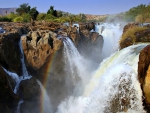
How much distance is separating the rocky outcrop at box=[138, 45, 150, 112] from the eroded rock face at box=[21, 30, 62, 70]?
775cm

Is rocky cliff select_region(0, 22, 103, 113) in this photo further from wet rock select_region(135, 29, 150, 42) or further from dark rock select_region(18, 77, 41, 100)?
wet rock select_region(135, 29, 150, 42)

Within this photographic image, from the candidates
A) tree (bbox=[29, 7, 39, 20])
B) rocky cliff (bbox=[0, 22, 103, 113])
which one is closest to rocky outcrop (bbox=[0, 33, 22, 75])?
rocky cliff (bbox=[0, 22, 103, 113])

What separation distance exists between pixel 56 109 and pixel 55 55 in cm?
396

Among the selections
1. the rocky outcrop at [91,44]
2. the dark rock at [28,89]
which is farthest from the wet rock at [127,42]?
the dark rock at [28,89]

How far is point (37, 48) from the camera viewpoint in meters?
15.9

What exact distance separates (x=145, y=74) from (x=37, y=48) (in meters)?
8.64

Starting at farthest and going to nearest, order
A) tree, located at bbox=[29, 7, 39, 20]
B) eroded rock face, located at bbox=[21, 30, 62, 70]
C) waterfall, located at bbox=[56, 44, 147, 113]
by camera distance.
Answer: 1. tree, located at bbox=[29, 7, 39, 20]
2. eroded rock face, located at bbox=[21, 30, 62, 70]
3. waterfall, located at bbox=[56, 44, 147, 113]

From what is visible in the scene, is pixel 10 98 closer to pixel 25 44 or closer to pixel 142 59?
pixel 25 44

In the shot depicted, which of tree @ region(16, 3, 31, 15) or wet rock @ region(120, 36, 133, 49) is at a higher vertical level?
tree @ region(16, 3, 31, 15)

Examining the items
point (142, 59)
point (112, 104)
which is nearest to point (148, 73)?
point (142, 59)

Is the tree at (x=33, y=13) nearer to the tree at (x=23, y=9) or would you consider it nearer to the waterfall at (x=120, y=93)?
the tree at (x=23, y=9)

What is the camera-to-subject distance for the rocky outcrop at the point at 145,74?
952cm

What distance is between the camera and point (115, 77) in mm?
10648

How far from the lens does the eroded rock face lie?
15625 millimetres
